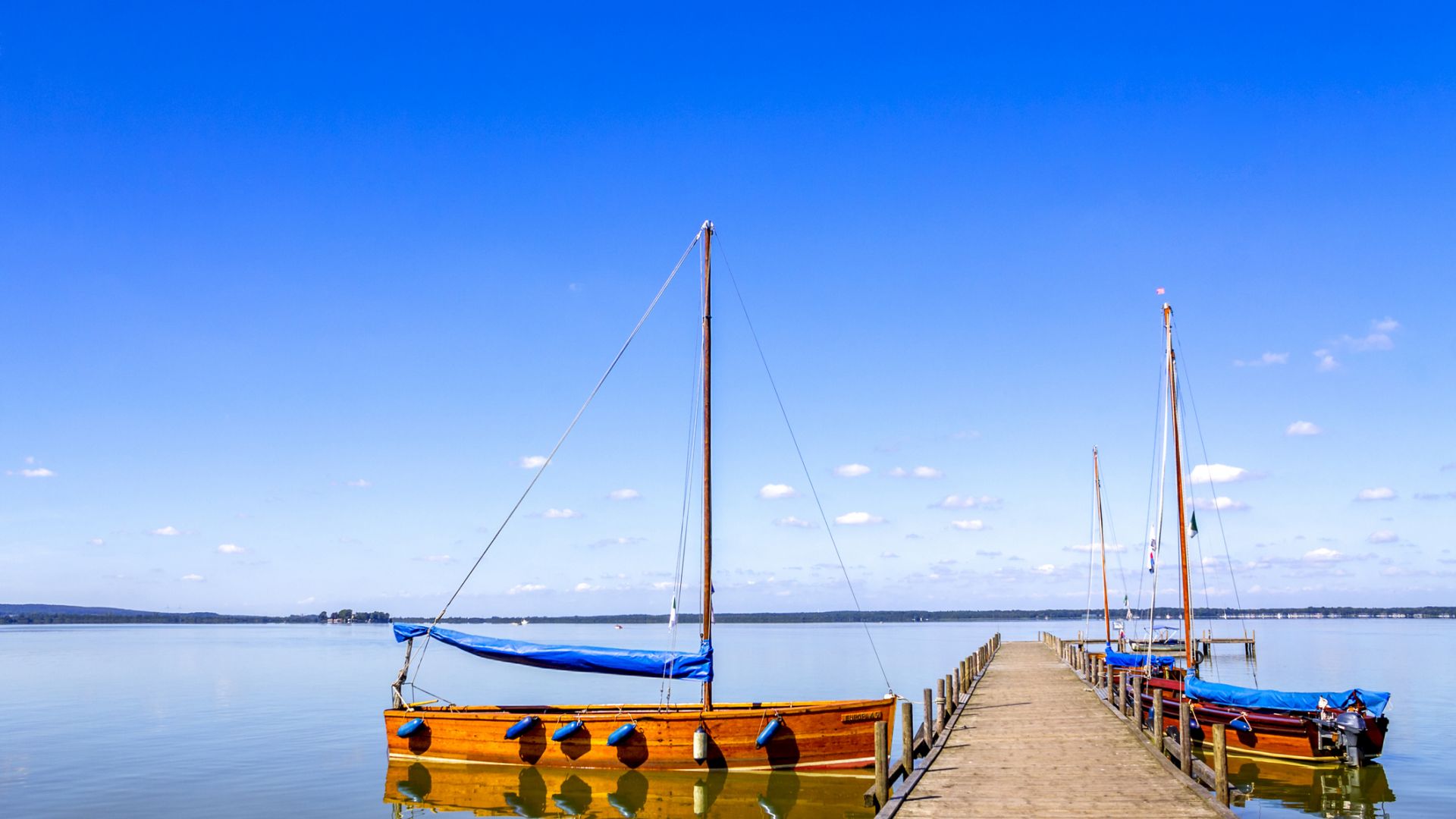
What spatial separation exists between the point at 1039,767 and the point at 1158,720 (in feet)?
11.4

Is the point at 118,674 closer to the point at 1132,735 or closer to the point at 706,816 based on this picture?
the point at 706,816

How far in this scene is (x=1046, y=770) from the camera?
19844 mm

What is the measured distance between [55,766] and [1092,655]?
39.0m

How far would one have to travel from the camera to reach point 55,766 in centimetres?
3228

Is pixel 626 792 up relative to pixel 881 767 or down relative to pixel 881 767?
down

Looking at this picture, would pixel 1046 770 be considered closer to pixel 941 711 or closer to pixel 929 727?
pixel 929 727

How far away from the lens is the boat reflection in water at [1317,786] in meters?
25.1

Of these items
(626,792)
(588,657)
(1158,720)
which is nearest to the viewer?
(1158,720)

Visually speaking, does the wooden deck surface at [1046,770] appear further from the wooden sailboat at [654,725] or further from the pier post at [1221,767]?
the wooden sailboat at [654,725]

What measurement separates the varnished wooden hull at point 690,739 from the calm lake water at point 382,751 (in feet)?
2.02

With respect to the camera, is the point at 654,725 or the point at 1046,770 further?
the point at 654,725

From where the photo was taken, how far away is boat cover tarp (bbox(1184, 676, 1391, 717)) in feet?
89.4

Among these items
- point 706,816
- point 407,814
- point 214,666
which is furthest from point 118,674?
point 706,816

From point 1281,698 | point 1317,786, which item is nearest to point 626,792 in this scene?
point 1281,698
